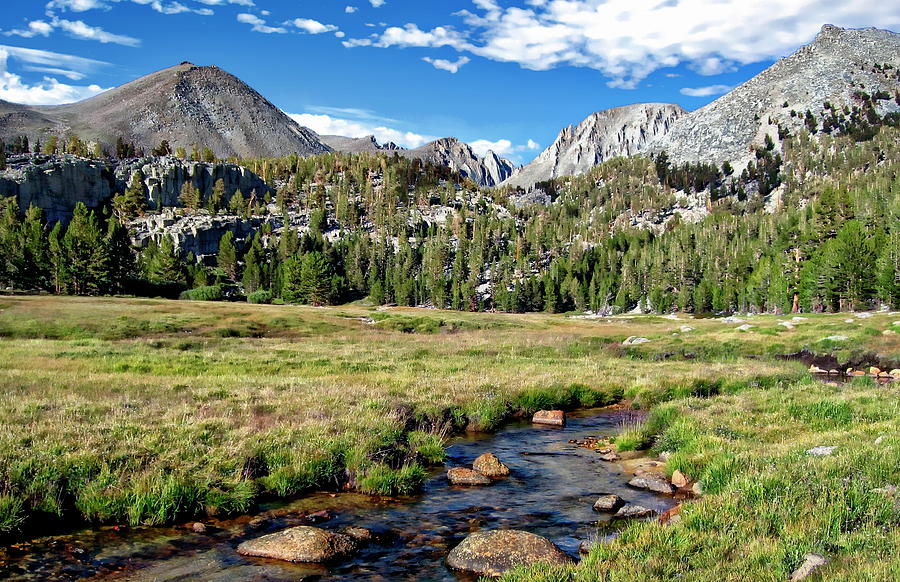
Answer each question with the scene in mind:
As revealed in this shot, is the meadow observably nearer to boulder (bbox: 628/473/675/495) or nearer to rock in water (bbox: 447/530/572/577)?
boulder (bbox: 628/473/675/495)

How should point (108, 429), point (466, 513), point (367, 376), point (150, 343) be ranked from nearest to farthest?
1. point (466, 513)
2. point (108, 429)
3. point (367, 376)
4. point (150, 343)

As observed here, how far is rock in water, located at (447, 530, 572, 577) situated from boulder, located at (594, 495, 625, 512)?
3.06 meters

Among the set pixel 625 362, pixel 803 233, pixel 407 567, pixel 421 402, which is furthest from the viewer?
pixel 803 233

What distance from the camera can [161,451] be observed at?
13938 mm

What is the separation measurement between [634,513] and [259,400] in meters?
14.2

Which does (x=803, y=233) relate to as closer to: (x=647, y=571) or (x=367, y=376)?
(x=367, y=376)

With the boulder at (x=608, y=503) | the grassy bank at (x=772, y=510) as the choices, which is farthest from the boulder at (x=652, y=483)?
the boulder at (x=608, y=503)

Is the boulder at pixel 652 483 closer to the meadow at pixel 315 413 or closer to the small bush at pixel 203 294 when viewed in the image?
the meadow at pixel 315 413

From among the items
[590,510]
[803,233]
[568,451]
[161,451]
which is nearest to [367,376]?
[568,451]

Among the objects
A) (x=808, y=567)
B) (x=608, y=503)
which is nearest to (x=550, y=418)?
(x=608, y=503)

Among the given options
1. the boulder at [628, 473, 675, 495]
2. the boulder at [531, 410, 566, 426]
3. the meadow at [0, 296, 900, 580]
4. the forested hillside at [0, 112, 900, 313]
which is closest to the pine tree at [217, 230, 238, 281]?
the forested hillside at [0, 112, 900, 313]

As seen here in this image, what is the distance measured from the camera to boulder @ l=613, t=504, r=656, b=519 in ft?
39.6

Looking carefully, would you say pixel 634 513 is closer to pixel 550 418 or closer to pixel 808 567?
pixel 808 567

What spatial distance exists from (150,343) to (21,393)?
24.0 meters
